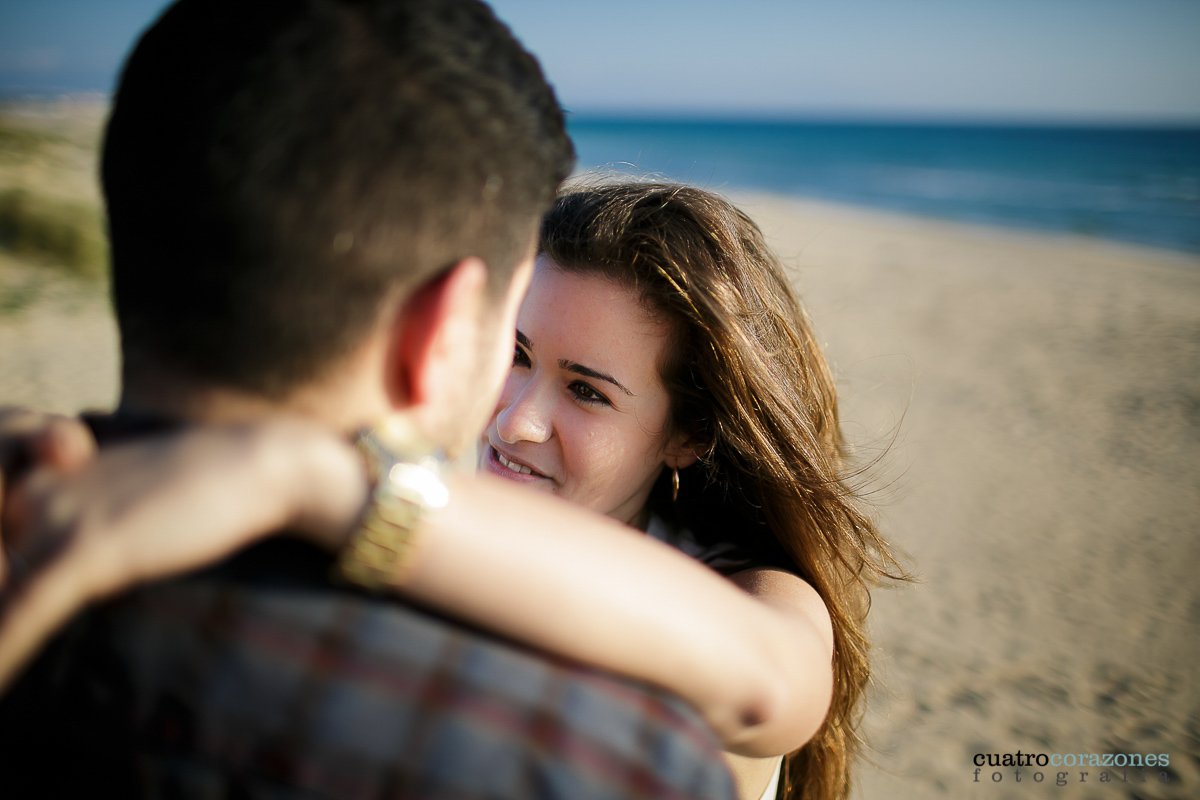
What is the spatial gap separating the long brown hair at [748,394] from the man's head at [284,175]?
1428mm

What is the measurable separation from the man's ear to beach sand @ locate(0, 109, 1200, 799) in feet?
7.77

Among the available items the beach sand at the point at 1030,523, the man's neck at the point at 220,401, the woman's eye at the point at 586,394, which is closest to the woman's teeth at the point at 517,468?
the woman's eye at the point at 586,394

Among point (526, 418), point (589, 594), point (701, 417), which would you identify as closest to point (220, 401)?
point (589, 594)

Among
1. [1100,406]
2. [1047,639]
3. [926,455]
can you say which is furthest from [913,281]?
[1047,639]

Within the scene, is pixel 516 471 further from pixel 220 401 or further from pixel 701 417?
pixel 220 401

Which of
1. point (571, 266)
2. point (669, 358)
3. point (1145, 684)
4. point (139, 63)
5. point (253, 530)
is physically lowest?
point (1145, 684)

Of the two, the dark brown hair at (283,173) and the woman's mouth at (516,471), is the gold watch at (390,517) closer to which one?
the dark brown hair at (283,173)

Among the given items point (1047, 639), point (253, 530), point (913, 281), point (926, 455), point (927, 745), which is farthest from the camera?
point (913, 281)

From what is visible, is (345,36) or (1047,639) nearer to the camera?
(345,36)

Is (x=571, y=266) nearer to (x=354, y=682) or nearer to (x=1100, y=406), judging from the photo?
(x=354, y=682)

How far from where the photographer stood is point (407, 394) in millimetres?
1136

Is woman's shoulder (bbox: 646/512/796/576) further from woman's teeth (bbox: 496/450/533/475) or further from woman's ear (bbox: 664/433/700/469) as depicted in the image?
woman's teeth (bbox: 496/450/533/475)

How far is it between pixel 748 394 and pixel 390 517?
163 centimetres

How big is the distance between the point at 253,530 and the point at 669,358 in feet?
5.71
